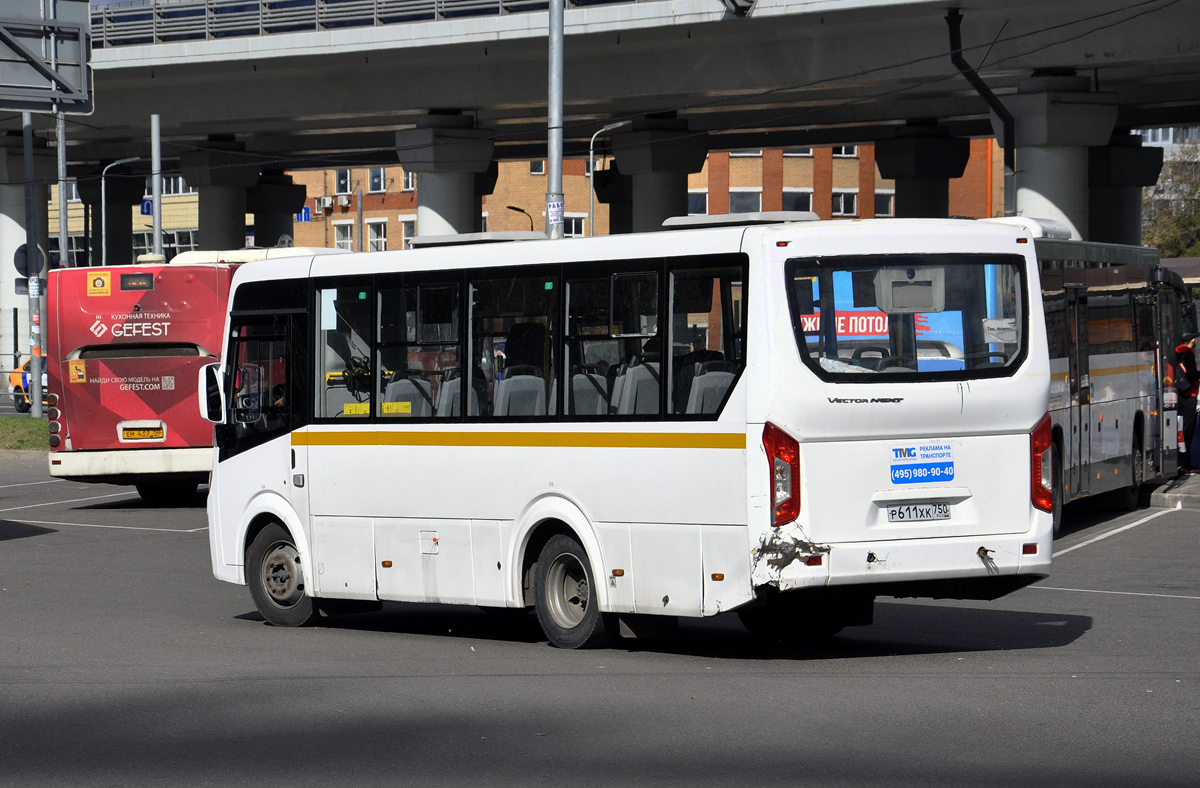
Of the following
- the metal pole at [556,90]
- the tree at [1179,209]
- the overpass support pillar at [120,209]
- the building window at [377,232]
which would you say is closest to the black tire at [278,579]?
the metal pole at [556,90]

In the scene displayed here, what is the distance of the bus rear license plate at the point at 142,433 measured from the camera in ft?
76.7

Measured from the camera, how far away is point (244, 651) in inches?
447

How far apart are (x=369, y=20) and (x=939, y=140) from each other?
18570 millimetres

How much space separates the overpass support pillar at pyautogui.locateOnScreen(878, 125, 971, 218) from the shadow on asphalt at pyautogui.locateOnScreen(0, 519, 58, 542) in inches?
1211

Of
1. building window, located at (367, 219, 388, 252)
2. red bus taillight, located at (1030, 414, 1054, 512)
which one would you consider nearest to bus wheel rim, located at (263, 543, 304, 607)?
red bus taillight, located at (1030, 414, 1054, 512)

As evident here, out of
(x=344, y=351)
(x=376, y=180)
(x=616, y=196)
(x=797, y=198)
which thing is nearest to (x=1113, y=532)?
(x=344, y=351)

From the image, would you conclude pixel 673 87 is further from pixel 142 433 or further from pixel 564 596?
pixel 564 596

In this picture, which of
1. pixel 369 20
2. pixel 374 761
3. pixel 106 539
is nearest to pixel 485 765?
pixel 374 761

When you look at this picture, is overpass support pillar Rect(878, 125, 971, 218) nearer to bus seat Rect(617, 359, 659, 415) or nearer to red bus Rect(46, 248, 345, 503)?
red bus Rect(46, 248, 345, 503)

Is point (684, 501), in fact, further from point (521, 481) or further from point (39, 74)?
point (39, 74)

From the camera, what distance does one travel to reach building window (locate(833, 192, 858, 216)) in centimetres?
8775

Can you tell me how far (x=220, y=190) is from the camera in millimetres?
51875

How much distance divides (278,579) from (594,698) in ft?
14.9

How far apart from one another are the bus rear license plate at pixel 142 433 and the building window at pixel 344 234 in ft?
228
